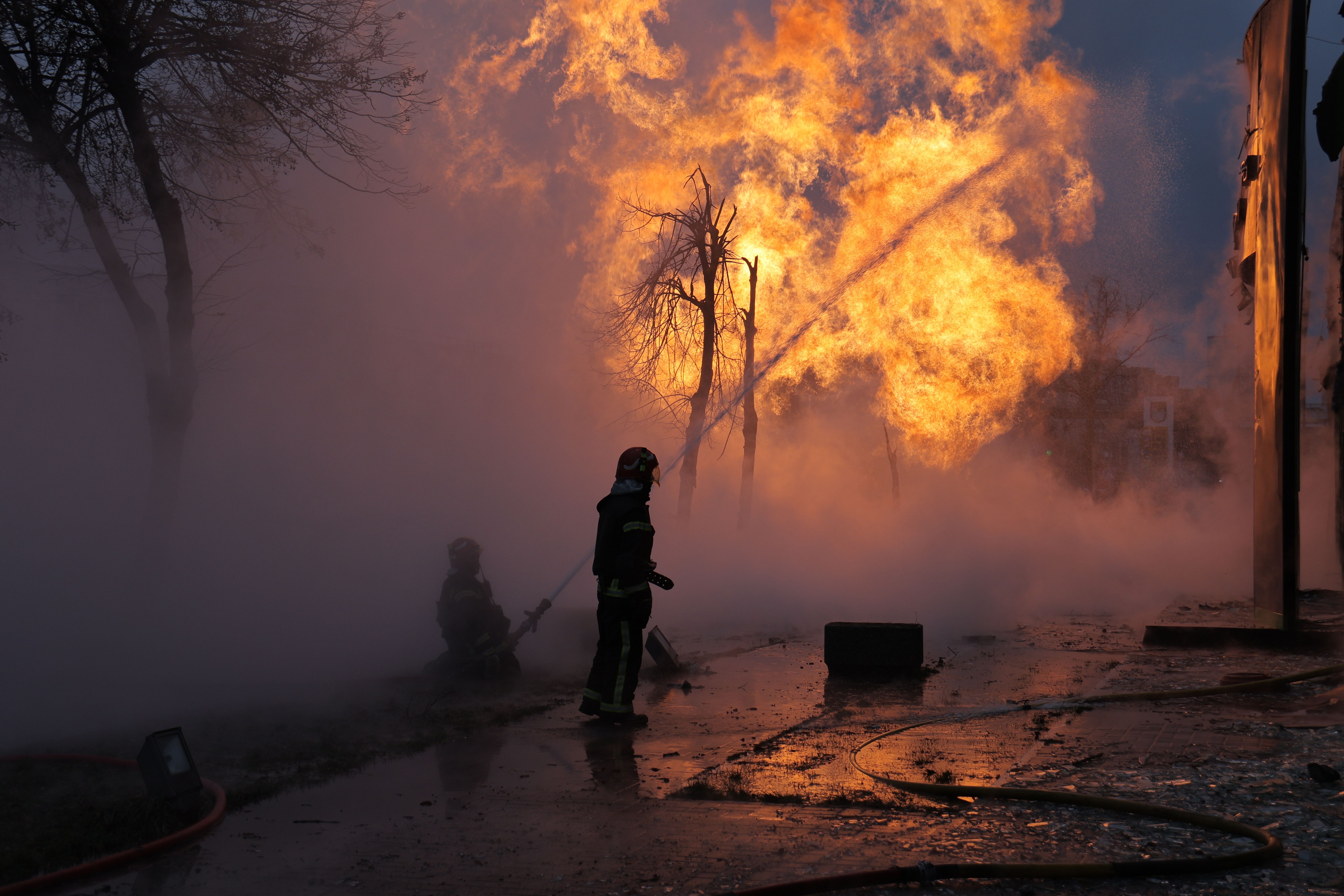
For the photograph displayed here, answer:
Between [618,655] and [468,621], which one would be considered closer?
[618,655]

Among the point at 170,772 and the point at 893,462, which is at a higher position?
the point at 893,462

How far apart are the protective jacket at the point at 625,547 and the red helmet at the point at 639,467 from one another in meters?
0.10

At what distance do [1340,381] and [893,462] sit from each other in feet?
105

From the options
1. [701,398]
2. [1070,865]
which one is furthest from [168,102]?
[1070,865]

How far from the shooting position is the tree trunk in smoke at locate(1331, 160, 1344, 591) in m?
9.27

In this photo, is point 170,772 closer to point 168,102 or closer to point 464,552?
point 464,552

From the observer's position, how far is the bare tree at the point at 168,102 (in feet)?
32.0

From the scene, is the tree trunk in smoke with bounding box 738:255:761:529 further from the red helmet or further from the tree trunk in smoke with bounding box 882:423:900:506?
the tree trunk in smoke with bounding box 882:423:900:506

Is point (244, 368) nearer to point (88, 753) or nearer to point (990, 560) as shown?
point (88, 753)

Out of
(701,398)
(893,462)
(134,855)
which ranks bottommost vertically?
(134,855)

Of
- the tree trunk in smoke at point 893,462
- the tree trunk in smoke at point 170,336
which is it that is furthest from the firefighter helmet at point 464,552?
the tree trunk in smoke at point 893,462

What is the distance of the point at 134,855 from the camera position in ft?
12.8

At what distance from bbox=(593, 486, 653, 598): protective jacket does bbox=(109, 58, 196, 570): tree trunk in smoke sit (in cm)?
581

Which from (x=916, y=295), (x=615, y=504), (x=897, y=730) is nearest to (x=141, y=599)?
(x=615, y=504)
